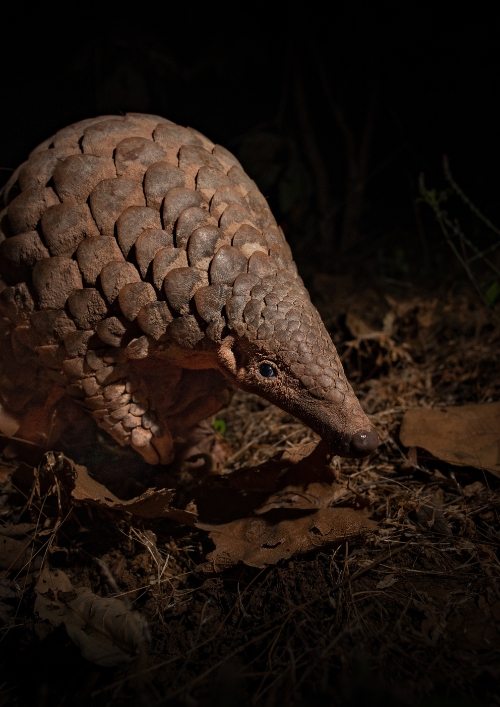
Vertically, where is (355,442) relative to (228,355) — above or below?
below

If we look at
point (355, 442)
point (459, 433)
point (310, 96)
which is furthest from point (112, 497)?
point (310, 96)

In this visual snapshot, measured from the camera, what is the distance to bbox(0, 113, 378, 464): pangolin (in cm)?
181

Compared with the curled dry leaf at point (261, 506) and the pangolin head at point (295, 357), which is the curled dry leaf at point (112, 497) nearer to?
the curled dry leaf at point (261, 506)

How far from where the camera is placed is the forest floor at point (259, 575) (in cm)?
154

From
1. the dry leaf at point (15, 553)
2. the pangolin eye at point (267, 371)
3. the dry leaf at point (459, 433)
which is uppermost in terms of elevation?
the pangolin eye at point (267, 371)

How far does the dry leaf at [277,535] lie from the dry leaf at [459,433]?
22.3 inches

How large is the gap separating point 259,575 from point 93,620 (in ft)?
1.94

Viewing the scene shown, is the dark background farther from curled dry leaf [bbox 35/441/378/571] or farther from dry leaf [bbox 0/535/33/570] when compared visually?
dry leaf [bbox 0/535/33/570]

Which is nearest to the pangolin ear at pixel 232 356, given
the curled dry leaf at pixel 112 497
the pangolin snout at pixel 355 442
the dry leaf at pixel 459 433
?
the pangolin snout at pixel 355 442

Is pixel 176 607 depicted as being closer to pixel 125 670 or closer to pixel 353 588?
pixel 125 670

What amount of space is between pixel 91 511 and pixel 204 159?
1558 mm

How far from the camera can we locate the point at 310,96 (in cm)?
473

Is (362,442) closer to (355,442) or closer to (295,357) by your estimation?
(355,442)

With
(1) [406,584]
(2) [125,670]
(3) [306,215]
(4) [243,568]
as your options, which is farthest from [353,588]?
(3) [306,215]
